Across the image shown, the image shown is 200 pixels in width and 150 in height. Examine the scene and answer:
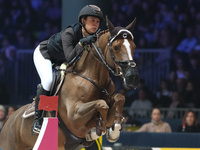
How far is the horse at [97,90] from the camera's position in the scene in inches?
236

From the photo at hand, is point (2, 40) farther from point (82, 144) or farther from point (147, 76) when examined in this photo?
point (82, 144)

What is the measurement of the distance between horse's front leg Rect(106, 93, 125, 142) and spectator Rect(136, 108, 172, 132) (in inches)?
154

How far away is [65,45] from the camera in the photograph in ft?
21.2

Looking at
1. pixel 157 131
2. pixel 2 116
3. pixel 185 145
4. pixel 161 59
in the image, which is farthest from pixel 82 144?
pixel 161 59

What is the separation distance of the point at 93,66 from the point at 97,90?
1.03 ft

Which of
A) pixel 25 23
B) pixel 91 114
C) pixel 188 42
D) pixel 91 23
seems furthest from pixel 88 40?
pixel 25 23

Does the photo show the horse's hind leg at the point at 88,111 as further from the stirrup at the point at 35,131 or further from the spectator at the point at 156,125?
the spectator at the point at 156,125

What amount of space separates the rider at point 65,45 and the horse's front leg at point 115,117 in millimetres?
811

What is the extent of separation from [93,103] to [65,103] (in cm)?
59

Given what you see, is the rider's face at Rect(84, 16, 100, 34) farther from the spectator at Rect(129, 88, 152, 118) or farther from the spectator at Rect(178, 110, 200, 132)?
the spectator at Rect(129, 88, 152, 118)

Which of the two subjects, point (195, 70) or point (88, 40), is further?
point (195, 70)

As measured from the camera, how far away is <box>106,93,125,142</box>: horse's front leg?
244 inches

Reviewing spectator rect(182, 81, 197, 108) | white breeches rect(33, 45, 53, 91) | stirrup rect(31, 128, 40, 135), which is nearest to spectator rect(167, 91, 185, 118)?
spectator rect(182, 81, 197, 108)

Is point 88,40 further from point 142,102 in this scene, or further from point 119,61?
point 142,102
